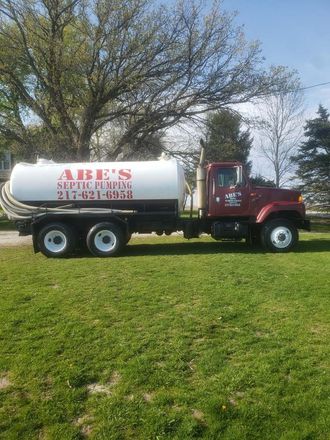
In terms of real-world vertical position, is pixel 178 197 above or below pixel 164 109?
below

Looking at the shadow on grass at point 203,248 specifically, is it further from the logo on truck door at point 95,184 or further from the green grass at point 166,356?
the green grass at point 166,356

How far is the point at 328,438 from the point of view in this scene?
12.6 ft

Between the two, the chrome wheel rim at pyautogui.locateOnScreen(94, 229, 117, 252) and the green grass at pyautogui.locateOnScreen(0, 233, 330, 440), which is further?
the chrome wheel rim at pyautogui.locateOnScreen(94, 229, 117, 252)

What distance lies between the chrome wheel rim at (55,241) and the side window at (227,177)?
4549mm

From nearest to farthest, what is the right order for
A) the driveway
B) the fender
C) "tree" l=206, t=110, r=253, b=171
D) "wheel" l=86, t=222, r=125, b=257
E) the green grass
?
the green grass, "wheel" l=86, t=222, r=125, b=257, the fender, the driveway, "tree" l=206, t=110, r=253, b=171

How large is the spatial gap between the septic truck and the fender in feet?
0.09

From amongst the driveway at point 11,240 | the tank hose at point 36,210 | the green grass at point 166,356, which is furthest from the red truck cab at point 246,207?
the driveway at point 11,240

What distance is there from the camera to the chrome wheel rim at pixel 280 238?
1289 centimetres

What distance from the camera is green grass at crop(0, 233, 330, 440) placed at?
406 centimetres

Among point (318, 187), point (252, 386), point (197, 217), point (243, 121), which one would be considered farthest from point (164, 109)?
point (252, 386)

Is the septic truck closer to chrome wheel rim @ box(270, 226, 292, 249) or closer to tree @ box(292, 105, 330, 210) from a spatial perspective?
chrome wheel rim @ box(270, 226, 292, 249)

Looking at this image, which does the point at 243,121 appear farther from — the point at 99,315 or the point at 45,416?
the point at 45,416

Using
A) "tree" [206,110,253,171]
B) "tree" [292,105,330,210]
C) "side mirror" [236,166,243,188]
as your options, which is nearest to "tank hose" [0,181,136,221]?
"side mirror" [236,166,243,188]

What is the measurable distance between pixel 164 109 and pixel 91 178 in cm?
1014
